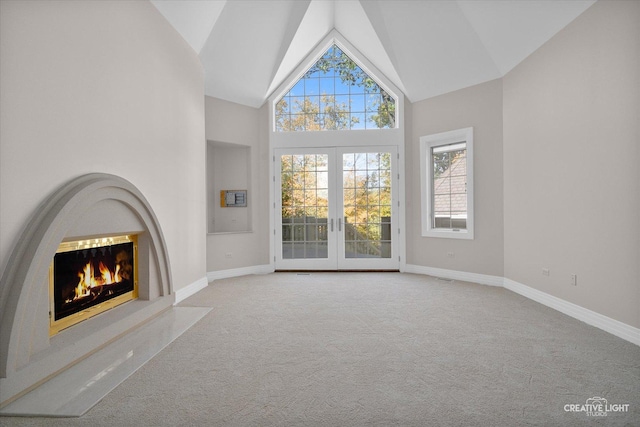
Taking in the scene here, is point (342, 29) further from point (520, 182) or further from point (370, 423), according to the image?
point (370, 423)

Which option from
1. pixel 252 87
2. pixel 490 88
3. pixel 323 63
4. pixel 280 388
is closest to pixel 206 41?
pixel 252 87

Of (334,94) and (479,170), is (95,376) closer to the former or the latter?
(479,170)

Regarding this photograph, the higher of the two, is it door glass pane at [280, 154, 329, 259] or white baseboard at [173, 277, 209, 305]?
door glass pane at [280, 154, 329, 259]

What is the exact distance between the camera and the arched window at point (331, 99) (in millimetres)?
6645

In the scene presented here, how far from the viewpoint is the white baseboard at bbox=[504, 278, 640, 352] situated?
10.1 feet

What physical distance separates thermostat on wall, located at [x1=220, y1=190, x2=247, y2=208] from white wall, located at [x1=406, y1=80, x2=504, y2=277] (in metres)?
3.28

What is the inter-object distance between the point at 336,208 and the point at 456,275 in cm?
231

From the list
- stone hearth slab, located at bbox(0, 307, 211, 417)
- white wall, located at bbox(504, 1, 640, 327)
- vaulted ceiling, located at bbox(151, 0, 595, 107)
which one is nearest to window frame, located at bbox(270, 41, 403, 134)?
vaulted ceiling, located at bbox(151, 0, 595, 107)

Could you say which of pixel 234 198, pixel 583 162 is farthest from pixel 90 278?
pixel 583 162

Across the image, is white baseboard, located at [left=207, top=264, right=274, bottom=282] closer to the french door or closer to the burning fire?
the french door

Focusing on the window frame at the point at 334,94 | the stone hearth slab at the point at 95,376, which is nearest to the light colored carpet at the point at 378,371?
the stone hearth slab at the point at 95,376

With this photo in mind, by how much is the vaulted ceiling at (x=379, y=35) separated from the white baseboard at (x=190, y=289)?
299 centimetres

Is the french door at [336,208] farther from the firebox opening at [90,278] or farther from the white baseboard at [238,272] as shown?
the firebox opening at [90,278]

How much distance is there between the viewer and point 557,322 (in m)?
3.55
